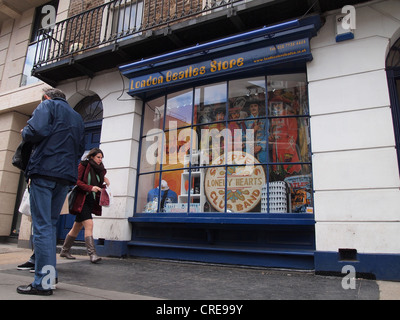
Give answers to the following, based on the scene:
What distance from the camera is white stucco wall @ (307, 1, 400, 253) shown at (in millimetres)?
4031

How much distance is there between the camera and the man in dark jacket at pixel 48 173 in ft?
9.17

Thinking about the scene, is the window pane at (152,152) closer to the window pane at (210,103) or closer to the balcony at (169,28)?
the window pane at (210,103)

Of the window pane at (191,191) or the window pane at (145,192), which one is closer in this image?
the window pane at (191,191)

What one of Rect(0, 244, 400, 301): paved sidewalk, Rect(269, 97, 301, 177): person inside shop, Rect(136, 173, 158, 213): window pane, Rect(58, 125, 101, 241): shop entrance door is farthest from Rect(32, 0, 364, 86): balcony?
Rect(0, 244, 400, 301): paved sidewalk

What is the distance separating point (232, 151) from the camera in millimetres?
5469

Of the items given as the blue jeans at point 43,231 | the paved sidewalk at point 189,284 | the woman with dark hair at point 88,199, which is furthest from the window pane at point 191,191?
the blue jeans at point 43,231

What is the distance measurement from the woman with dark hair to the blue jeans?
5.84 feet

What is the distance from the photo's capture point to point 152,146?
20.9 feet

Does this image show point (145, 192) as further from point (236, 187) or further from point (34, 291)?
point (34, 291)

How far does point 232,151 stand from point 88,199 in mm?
2545

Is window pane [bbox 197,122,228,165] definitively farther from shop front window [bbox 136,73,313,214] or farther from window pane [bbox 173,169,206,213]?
window pane [bbox 173,169,206,213]

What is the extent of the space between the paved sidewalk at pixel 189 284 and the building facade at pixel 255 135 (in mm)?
403

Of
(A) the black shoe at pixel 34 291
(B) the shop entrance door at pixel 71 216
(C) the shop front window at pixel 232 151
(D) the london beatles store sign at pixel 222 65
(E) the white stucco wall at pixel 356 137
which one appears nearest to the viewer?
(A) the black shoe at pixel 34 291
